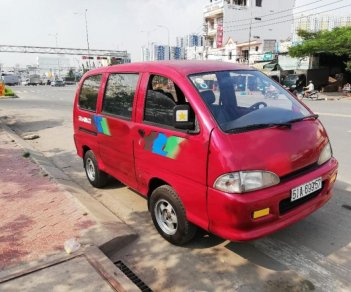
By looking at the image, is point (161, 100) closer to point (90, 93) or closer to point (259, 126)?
point (259, 126)

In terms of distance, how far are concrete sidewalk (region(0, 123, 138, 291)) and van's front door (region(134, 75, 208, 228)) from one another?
755 millimetres

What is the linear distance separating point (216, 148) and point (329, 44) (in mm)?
29080

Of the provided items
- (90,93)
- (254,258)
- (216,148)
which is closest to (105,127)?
(90,93)

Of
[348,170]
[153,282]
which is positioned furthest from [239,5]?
[153,282]

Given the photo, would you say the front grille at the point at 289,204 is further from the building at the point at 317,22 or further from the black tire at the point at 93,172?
the building at the point at 317,22

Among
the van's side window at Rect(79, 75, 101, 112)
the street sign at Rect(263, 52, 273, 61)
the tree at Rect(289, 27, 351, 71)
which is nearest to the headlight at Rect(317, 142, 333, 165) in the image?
the van's side window at Rect(79, 75, 101, 112)

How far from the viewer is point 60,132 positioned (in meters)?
11.5

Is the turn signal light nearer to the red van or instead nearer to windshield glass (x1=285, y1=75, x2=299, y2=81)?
the red van

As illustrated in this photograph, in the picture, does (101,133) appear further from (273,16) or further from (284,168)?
(273,16)

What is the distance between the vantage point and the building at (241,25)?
50688mm

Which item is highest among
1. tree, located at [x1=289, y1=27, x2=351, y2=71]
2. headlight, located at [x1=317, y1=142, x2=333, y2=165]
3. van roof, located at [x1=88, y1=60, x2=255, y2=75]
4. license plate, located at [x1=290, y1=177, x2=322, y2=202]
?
tree, located at [x1=289, y1=27, x2=351, y2=71]

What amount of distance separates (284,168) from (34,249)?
262 cm

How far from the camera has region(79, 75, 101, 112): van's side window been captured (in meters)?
5.20

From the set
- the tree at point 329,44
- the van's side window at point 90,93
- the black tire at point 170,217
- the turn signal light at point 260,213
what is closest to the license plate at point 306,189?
the turn signal light at point 260,213
